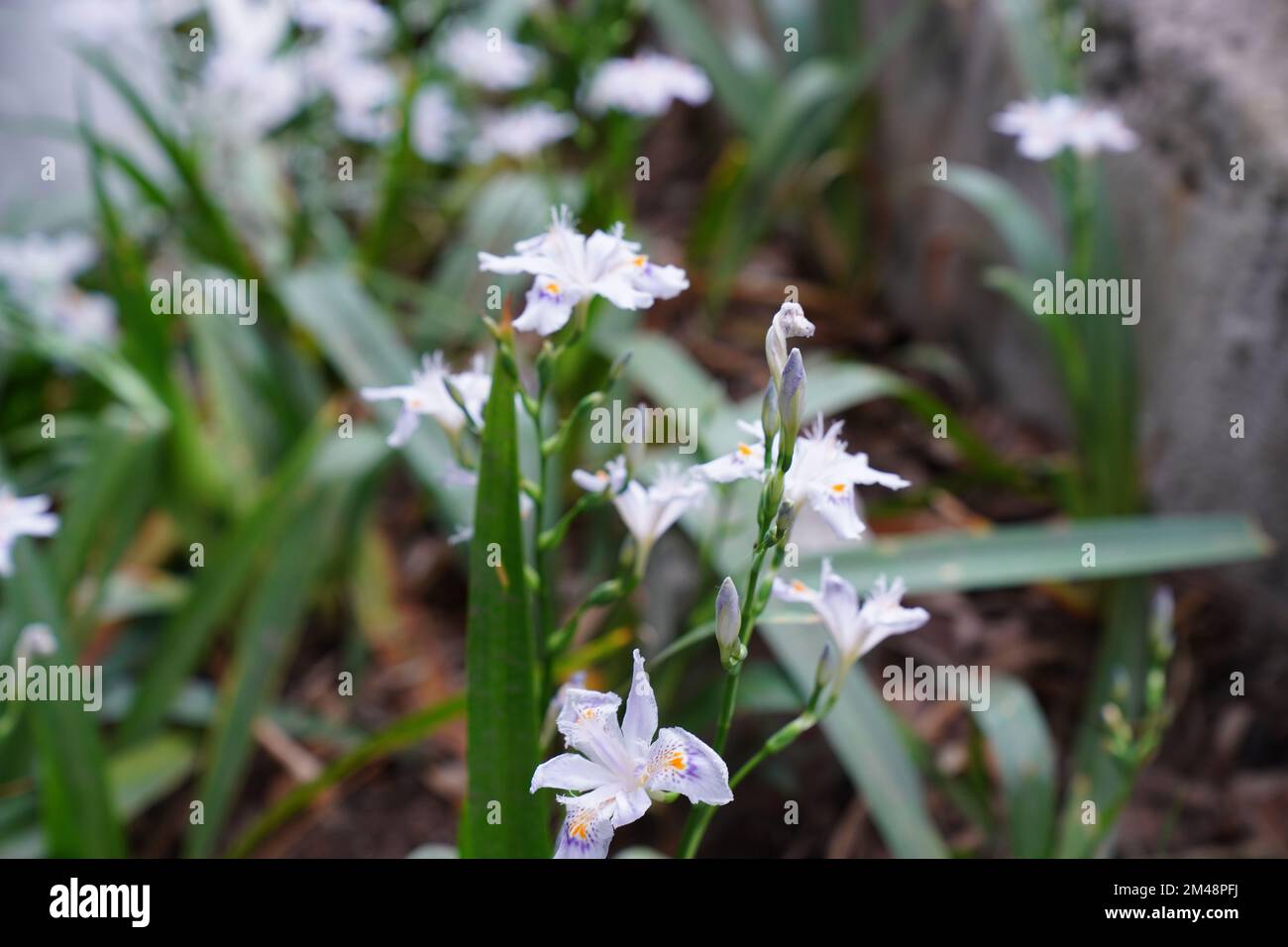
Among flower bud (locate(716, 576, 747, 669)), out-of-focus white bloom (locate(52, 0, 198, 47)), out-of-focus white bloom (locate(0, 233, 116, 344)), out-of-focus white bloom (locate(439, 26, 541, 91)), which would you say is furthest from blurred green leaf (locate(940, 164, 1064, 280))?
out-of-focus white bloom (locate(52, 0, 198, 47))

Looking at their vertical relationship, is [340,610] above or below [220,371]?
below

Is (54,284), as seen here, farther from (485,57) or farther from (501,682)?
(501,682)

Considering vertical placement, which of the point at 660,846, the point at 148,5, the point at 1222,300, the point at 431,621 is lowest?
the point at 660,846

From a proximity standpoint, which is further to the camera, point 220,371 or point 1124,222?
point 220,371

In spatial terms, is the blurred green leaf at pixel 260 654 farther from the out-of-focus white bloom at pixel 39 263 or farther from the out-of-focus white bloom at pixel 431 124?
the out-of-focus white bloom at pixel 431 124

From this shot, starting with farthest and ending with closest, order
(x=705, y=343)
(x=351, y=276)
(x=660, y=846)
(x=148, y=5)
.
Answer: (x=148, y=5) < (x=705, y=343) < (x=351, y=276) < (x=660, y=846)
